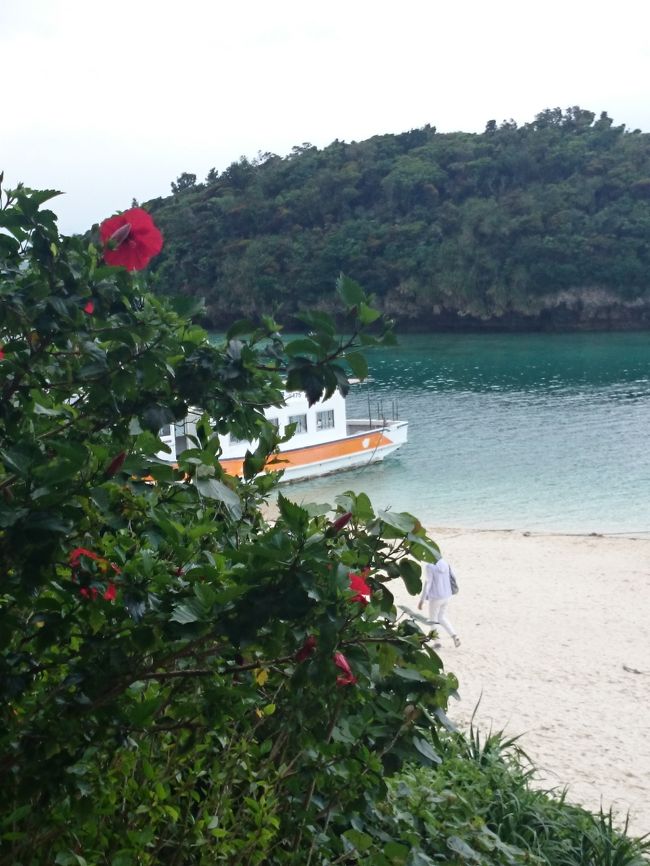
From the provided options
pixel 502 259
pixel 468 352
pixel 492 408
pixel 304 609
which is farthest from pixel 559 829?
pixel 502 259

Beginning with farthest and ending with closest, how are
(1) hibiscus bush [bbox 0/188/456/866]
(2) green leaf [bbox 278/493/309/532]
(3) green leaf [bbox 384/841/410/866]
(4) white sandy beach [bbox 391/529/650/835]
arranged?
(4) white sandy beach [bbox 391/529/650/835] → (3) green leaf [bbox 384/841/410/866] → (1) hibiscus bush [bbox 0/188/456/866] → (2) green leaf [bbox 278/493/309/532]

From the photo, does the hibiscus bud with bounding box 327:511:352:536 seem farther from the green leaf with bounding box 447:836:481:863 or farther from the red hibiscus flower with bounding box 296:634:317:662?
the green leaf with bounding box 447:836:481:863

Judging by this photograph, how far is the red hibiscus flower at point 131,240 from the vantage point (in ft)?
6.42

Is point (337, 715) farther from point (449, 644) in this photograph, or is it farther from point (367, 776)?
point (449, 644)

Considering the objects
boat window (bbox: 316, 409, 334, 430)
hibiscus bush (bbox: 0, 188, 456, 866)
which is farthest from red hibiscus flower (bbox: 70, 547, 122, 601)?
boat window (bbox: 316, 409, 334, 430)

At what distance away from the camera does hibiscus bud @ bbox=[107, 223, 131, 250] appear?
196 cm

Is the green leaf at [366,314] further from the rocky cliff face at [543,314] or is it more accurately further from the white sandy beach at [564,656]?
the rocky cliff face at [543,314]

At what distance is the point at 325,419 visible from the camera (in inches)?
934

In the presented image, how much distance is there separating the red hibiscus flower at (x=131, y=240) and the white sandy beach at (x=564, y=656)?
4790mm

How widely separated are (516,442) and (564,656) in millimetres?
19557

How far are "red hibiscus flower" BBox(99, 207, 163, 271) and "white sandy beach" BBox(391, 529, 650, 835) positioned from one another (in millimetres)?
4790

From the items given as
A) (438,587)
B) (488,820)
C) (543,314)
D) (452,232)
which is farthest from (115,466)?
(452,232)

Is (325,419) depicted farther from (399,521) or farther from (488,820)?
(399,521)

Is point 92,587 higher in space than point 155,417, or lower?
lower
